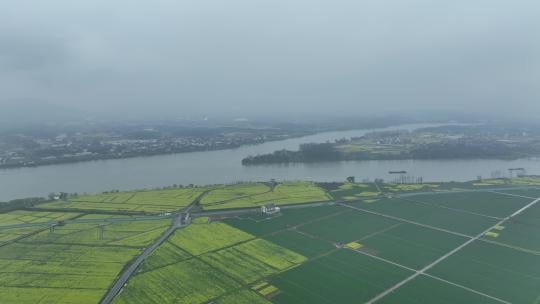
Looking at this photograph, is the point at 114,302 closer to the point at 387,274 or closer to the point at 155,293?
the point at 155,293

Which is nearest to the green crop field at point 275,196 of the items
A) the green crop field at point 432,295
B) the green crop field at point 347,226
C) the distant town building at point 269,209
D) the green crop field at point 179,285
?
the distant town building at point 269,209

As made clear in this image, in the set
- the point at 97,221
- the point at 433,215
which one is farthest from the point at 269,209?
the point at 97,221

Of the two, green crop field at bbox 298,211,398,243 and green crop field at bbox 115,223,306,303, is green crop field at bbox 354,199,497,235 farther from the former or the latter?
green crop field at bbox 115,223,306,303

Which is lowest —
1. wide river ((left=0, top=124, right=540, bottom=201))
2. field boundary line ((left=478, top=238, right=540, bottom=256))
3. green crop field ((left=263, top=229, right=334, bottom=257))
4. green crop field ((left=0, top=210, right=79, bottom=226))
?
field boundary line ((left=478, top=238, right=540, bottom=256))

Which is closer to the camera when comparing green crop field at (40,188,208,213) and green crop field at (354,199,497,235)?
green crop field at (354,199,497,235)

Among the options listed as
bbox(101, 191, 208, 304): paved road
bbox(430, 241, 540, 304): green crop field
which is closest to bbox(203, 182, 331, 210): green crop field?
bbox(101, 191, 208, 304): paved road

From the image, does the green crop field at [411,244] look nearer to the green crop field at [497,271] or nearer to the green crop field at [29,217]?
the green crop field at [497,271]

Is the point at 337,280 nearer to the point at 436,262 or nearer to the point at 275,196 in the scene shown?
the point at 436,262

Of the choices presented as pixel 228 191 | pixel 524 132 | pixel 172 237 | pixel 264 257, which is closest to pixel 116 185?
pixel 228 191
